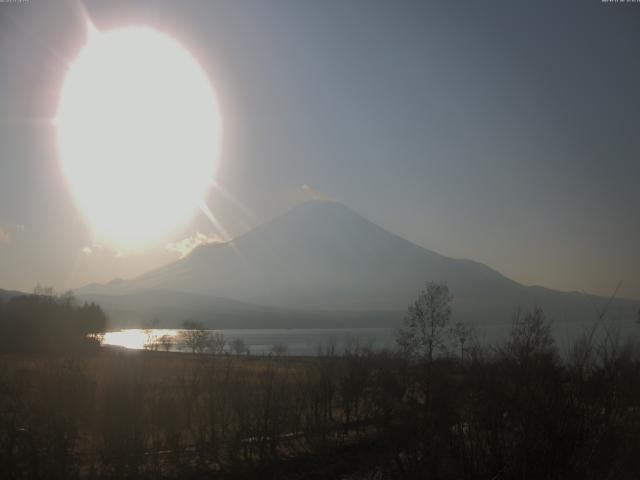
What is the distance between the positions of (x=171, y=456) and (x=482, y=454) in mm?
10761

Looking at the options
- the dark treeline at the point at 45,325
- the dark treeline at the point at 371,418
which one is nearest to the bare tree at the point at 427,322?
the dark treeline at the point at 371,418

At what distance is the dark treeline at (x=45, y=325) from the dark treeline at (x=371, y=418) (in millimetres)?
20264

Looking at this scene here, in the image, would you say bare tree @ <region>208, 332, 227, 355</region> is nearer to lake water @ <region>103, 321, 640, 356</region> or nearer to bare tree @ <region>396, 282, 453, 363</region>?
lake water @ <region>103, 321, 640, 356</region>

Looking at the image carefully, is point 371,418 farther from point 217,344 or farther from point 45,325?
point 217,344

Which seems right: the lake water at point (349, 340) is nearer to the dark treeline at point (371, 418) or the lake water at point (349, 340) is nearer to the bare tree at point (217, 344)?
the dark treeline at point (371, 418)

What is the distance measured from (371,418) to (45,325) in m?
37.8

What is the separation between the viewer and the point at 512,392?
13.7 feet

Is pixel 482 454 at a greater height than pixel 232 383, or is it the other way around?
Result: pixel 482 454

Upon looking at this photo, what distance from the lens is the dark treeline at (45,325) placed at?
4319cm

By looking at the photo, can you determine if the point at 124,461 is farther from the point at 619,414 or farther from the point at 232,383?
the point at 619,414

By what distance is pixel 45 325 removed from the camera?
46875 millimetres

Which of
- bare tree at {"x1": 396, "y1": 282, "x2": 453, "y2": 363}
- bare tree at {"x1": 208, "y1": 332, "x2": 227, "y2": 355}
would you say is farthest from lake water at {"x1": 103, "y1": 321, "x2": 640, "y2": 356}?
bare tree at {"x1": 208, "y1": 332, "x2": 227, "y2": 355}

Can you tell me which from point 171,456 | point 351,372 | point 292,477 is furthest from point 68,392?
point 351,372

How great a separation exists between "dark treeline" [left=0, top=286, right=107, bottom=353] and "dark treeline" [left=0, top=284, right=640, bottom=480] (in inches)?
798
